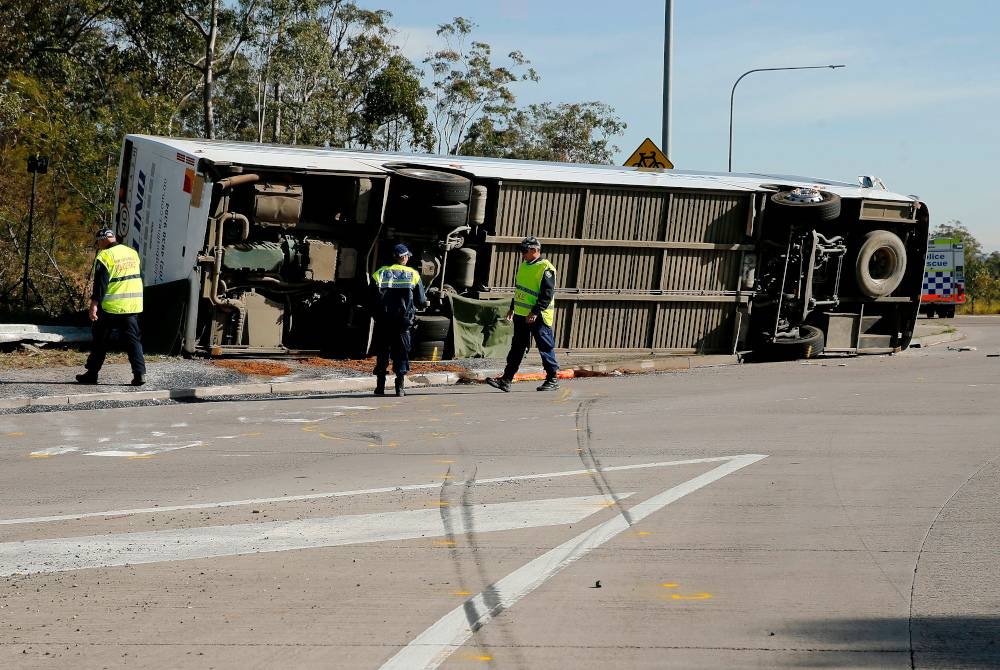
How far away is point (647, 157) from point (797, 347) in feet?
Answer: 14.9

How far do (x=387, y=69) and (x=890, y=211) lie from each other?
112 feet

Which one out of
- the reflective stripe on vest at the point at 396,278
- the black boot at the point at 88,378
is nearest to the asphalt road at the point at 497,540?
the black boot at the point at 88,378

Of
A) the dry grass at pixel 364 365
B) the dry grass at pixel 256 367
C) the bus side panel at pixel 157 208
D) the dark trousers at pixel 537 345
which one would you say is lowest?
the dry grass at pixel 256 367

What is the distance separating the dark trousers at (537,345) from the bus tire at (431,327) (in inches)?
79.0

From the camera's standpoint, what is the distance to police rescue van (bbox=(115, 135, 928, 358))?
616 inches

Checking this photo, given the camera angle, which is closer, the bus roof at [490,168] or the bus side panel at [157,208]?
the bus side panel at [157,208]

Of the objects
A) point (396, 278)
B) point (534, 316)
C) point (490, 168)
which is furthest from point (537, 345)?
point (490, 168)

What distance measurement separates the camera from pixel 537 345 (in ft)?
48.5

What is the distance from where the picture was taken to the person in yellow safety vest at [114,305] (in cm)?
1323

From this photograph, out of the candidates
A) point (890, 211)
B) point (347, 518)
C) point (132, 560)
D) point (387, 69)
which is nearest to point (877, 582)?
point (347, 518)

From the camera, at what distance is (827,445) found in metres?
10.4

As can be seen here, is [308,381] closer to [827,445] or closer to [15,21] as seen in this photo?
[827,445]

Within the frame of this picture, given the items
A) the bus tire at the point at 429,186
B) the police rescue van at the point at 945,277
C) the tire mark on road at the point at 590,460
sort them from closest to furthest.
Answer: the tire mark on road at the point at 590,460 → the bus tire at the point at 429,186 → the police rescue van at the point at 945,277

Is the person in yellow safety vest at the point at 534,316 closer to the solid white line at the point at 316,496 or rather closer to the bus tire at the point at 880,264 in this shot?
the solid white line at the point at 316,496
